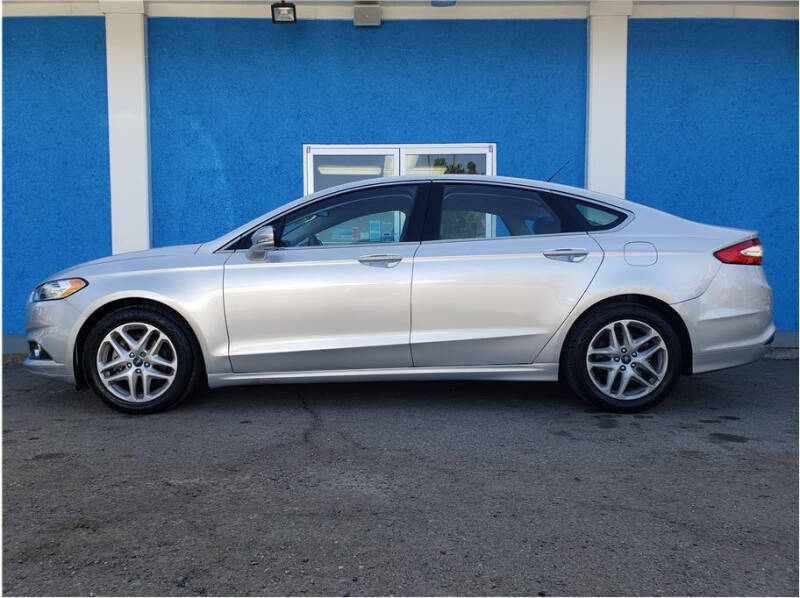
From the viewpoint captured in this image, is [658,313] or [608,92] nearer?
[658,313]

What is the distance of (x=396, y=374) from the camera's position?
4.89 m

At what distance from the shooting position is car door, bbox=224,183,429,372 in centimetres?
481

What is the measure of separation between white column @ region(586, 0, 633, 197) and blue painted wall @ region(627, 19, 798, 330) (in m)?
0.18

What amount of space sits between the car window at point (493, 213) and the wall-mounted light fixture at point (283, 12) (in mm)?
4298

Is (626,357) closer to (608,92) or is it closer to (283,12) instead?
(608,92)

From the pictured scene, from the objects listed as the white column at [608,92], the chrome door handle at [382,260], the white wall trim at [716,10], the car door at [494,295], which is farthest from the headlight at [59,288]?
the white wall trim at [716,10]

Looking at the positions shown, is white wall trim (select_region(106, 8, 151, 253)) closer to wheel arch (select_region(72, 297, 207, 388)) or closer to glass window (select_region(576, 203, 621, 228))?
wheel arch (select_region(72, 297, 207, 388))

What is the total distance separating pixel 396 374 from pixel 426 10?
5.37 meters

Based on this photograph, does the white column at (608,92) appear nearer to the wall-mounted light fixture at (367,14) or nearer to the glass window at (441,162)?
the glass window at (441,162)

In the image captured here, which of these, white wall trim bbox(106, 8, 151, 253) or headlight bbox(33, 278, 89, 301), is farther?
white wall trim bbox(106, 8, 151, 253)

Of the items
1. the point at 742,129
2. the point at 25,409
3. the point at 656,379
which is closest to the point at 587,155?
the point at 742,129

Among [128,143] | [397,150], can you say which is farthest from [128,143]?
[397,150]

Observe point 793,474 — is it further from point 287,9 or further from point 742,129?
point 287,9

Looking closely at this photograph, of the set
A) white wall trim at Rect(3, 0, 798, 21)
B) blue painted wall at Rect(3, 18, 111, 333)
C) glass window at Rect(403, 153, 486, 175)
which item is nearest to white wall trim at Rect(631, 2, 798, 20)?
white wall trim at Rect(3, 0, 798, 21)
